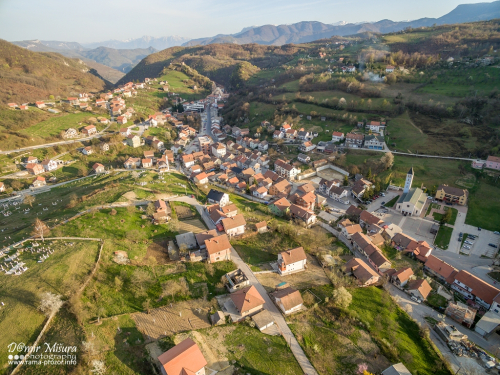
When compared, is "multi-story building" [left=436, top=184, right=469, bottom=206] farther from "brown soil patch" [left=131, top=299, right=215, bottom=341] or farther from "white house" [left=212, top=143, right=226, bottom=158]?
"white house" [left=212, top=143, right=226, bottom=158]

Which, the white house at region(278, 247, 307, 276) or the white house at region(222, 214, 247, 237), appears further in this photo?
the white house at region(222, 214, 247, 237)

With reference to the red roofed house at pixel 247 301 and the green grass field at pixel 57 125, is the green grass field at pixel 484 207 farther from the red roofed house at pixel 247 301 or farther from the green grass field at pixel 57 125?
the green grass field at pixel 57 125

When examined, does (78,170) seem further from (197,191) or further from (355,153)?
(355,153)

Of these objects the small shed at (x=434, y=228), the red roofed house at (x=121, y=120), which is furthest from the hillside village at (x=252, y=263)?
the red roofed house at (x=121, y=120)

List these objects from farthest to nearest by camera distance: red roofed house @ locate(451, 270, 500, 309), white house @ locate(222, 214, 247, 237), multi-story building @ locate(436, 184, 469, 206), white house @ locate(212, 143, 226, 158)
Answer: white house @ locate(212, 143, 226, 158), multi-story building @ locate(436, 184, 469, 206), white house @ locate(222, 214, 247, 237), red roofed house @ locate(451, 270, 500, 309)

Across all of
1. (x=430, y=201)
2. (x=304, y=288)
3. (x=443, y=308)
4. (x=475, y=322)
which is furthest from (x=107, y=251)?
(x=430, y=201)

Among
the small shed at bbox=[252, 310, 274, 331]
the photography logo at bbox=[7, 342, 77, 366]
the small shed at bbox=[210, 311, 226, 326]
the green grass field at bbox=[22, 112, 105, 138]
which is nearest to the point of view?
the photography logo at bbox=[7, 342, 77, 366]

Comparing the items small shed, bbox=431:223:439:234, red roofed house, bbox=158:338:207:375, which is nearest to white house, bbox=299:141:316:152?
small shed, bbox=431:223:439:234
